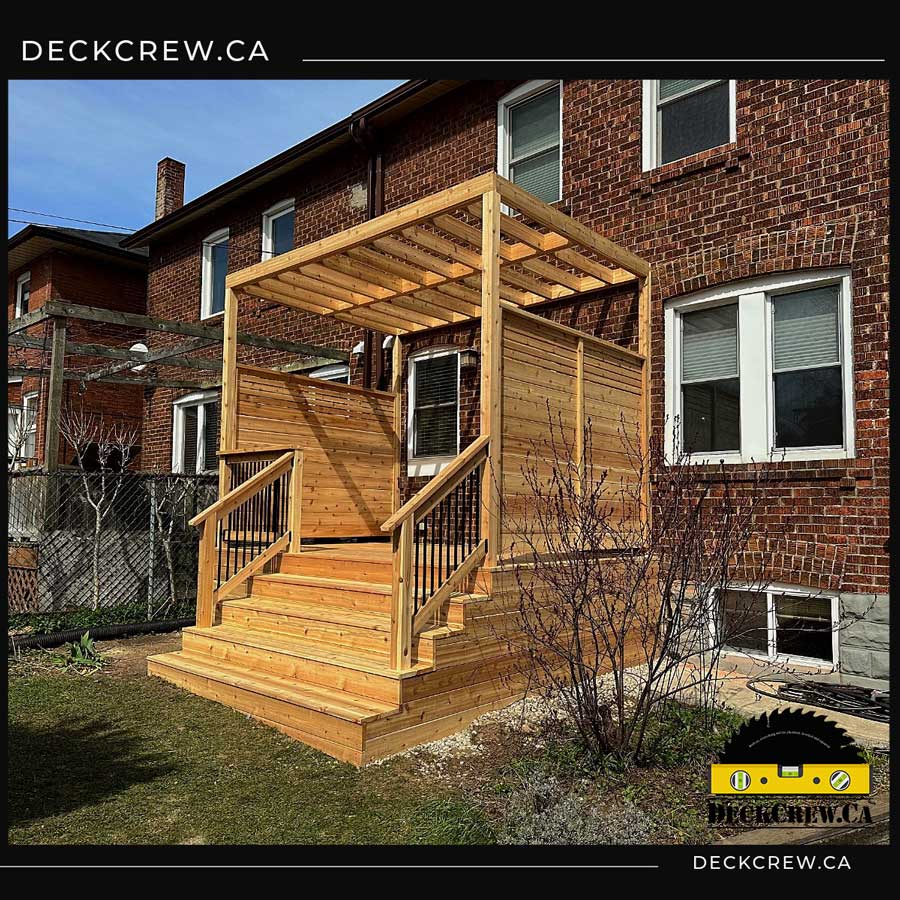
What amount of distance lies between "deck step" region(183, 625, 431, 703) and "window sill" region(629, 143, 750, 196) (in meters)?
5.10

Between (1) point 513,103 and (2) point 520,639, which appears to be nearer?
(2) point 520,639

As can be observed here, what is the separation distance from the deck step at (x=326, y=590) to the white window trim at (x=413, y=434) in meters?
2.63

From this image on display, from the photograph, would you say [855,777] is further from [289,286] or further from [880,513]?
[289,286]

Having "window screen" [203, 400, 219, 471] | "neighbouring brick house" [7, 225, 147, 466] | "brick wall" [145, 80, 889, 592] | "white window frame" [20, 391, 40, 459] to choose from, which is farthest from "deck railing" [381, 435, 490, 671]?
"white window frame" [20, 391, 40, 459]

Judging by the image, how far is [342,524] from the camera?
28.6ft

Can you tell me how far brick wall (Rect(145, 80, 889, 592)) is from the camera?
6.23 meters

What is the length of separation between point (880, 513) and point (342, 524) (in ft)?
16.8

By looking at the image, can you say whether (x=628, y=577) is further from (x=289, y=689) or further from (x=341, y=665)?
(x=289, y=689)

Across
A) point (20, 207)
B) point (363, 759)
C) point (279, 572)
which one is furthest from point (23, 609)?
point (20, 207)

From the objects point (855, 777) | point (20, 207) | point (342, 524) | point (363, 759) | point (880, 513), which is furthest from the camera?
point (20, 207)

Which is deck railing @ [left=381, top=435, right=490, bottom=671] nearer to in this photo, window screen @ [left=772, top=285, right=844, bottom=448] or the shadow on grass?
the shadow on grass

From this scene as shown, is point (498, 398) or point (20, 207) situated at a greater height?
point (20, 207)

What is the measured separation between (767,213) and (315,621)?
16.5 ft

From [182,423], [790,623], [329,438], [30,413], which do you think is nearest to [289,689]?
[329,438]
